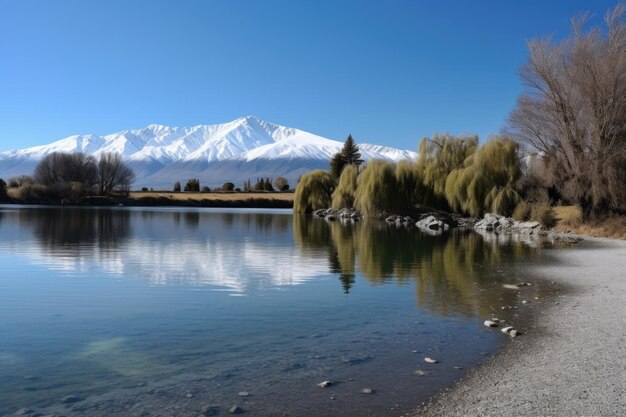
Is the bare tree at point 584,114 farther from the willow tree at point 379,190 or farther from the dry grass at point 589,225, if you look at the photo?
the willow tree at point 379,190

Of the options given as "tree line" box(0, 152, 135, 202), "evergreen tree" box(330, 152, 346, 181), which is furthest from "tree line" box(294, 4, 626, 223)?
"tree line" box(0, 152, 135, 202)

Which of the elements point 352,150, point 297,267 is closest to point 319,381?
point 297,267

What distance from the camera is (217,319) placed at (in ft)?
34.8

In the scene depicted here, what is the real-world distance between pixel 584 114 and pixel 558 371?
3076cm

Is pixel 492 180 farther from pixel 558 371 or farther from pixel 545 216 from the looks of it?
pixel 558 371

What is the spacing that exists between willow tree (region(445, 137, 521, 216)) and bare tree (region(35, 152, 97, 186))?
8649 centimetres

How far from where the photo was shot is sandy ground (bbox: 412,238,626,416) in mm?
5953

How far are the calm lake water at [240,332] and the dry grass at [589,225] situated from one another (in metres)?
15.0

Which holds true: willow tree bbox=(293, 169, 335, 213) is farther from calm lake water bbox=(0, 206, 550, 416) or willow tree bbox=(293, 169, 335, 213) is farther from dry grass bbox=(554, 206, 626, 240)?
calm lake water bbox=(0, 206, 550, 416)

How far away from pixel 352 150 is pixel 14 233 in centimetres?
7360

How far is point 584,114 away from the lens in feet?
110

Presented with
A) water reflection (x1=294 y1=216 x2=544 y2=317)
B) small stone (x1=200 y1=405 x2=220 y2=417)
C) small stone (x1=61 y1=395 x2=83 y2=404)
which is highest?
small stone (x1=61 y1=395 x2=83 y2=404)

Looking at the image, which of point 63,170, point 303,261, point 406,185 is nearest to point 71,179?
point 63,170

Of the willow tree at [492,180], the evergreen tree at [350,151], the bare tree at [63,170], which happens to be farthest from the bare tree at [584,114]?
the bare tree at [63,170]
